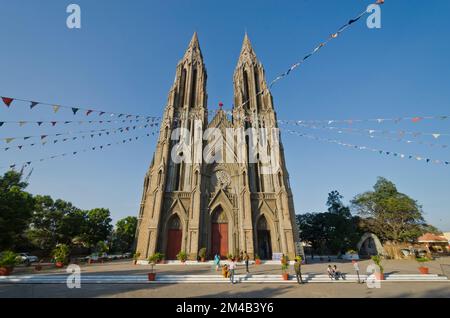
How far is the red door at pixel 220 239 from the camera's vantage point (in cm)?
2435

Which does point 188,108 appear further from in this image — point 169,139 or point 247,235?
point 247,235

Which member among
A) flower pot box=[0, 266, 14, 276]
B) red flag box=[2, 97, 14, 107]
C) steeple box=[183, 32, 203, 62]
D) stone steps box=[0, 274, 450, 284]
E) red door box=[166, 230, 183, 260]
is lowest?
stone steps box=[0, 274, 450, 284]

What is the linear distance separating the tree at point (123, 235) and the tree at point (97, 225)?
705 centimetres

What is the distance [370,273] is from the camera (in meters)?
13.9

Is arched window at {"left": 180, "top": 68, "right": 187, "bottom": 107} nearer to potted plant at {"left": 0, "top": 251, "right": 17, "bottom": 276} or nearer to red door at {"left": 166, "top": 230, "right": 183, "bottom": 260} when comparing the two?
red door at {"left": 166, "top": 230, "right": 183, "bottom": 260}

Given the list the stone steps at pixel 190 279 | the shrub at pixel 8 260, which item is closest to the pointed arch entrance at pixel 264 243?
the stone steps at pixel 190 279

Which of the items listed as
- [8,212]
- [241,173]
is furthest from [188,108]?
[8,212]

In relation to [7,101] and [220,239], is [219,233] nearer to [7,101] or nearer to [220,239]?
[220,239]

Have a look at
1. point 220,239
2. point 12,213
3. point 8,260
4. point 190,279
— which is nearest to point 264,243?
point 220,239

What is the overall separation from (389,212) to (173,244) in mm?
34554

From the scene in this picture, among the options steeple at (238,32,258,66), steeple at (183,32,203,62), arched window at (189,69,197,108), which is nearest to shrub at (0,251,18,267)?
arched window at (189,69,197,108)

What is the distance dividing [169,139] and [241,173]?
9793 millimetres

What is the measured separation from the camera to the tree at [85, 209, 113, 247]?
38656 mm

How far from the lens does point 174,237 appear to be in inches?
949
